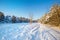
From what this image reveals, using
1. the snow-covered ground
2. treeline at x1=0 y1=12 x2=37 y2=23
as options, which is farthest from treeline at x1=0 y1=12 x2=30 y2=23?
the snow-covered ground

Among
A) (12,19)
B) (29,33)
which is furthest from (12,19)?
(29,33)

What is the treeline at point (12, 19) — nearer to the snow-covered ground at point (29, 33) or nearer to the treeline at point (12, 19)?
the treeline at point (12, 19)

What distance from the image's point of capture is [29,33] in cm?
208

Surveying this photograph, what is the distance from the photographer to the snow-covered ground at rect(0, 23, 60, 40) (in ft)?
6.35

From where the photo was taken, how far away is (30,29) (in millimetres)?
2283

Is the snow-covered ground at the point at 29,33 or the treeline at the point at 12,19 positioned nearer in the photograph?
the snow-covered ground at the point at 29,33

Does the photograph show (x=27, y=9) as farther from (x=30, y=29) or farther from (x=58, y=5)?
(x=58, y=5)

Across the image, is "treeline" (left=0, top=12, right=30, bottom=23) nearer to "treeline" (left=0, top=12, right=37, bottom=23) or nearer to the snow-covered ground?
"treeline" (left=0, top=12, right=37, bottom=23)

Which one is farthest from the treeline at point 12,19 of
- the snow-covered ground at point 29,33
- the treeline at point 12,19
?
the snow-covered ground at point 29,33

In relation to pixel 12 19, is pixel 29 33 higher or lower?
lower

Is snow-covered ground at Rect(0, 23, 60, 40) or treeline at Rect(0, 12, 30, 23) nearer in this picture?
snow-covered ground at Rect(0, 23, 60, 40)

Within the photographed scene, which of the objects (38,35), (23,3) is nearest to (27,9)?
(23,3)

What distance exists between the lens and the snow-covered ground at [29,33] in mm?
1935

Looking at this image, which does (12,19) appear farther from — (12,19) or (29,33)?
(29,33)
